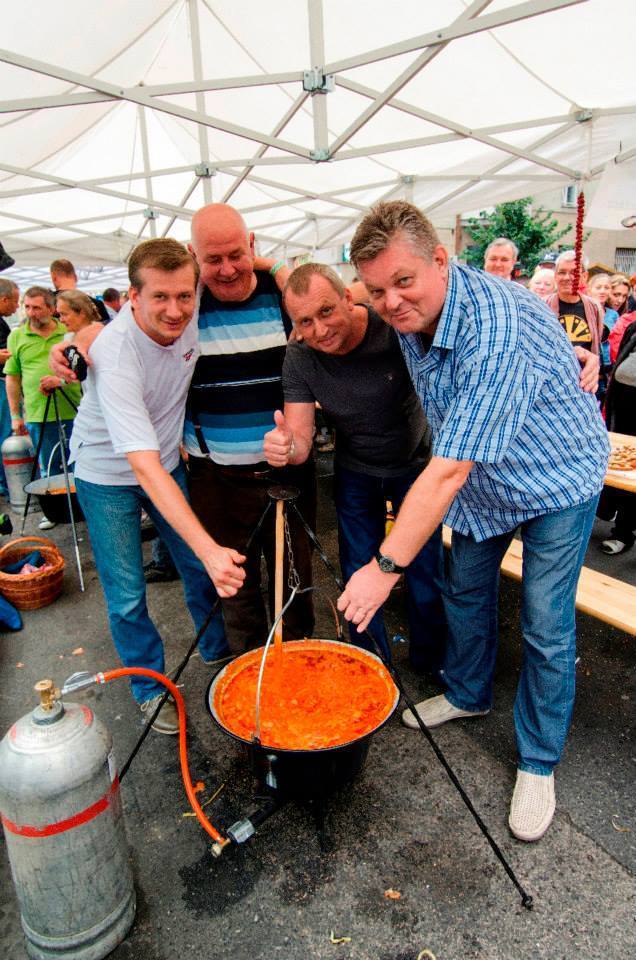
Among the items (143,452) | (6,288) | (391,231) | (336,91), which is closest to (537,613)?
(391,231)

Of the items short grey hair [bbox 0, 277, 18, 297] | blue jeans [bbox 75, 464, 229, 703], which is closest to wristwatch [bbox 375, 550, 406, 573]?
blue jeans [bbox 75, 464, 229, 703]

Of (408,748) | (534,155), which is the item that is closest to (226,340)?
(408,748)

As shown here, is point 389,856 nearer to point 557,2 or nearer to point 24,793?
point 24,793

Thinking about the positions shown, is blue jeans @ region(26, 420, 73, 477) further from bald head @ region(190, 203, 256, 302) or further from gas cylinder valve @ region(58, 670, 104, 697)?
gas cylinder valve @ region(58, 670, 104, 697)

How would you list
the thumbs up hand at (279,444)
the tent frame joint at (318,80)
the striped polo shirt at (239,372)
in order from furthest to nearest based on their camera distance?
the tent frame joint at (318,80) < the striped polo shirt at (239,372) < the thumbs up hand at (279,444)

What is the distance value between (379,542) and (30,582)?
2558 mm

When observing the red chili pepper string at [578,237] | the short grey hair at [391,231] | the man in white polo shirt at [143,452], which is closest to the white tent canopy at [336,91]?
the red chili pepper string at [578,237]

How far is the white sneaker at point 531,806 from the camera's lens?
2.12 metres

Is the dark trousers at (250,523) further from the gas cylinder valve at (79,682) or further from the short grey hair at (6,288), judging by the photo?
the short grey hair at (6,288)

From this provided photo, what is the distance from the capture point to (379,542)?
9.30 ft

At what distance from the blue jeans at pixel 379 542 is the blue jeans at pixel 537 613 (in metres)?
0.27

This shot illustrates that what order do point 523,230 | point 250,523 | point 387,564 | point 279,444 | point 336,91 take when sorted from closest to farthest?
point 387,564, point 279,444, point 250,523, point 336,91, point 523,230

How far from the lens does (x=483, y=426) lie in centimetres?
168

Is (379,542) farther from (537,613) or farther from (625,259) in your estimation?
(625,259)
